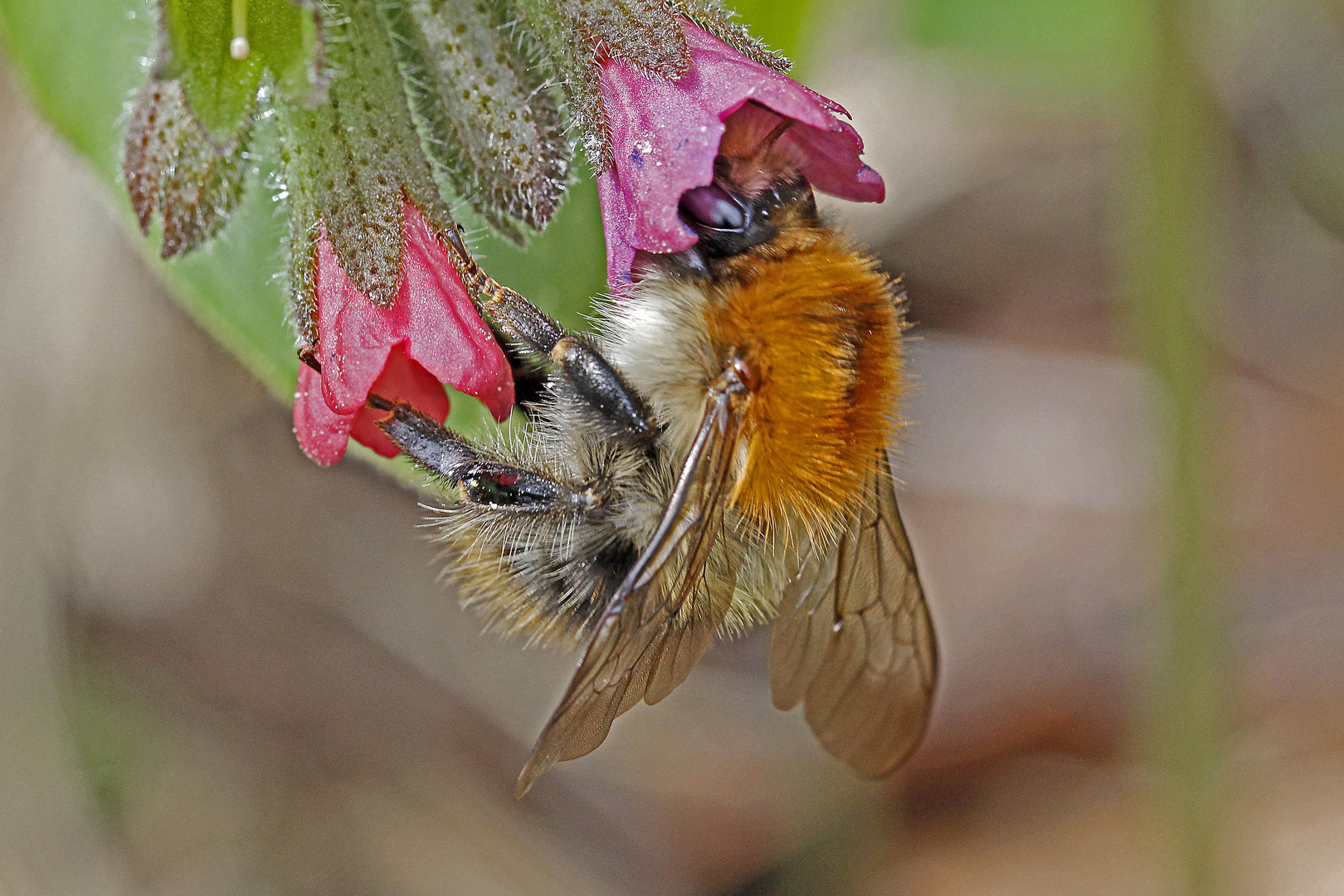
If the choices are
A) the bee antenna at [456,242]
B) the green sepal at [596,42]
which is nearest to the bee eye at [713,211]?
the green sepal at [596,42]

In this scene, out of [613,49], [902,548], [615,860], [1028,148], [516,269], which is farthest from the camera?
[1028,148]

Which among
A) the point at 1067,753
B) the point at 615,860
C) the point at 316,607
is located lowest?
the point at 1067,753

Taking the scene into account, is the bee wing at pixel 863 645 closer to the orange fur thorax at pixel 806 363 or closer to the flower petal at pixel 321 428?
the orange fur thorax at pixel 806 363

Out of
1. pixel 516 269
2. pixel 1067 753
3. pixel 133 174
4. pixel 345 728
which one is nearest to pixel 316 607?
pixel 345 728

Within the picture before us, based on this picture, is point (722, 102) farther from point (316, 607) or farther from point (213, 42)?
point (316, 607)

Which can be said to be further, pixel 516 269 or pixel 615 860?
pixel 615 860

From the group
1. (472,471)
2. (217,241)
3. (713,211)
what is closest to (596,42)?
(713,211)
